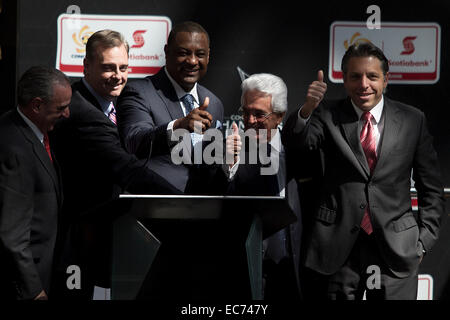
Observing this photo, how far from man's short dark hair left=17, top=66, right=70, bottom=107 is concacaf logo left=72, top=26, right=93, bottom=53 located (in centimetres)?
107

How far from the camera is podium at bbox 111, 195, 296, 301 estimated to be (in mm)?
2615

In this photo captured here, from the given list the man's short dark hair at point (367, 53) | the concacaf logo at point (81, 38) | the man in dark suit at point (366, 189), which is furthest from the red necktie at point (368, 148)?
the concacaf logo at point (81, 38)

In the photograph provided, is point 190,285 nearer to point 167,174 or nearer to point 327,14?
point 167,174

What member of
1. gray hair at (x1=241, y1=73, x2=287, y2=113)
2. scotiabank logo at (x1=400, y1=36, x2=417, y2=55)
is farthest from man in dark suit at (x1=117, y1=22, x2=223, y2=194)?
scotiabank logo at (x1=400, y1=36, x2=417, y2=55)

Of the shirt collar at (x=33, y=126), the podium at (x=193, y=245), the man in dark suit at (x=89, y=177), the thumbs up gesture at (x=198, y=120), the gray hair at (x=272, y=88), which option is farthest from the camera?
the gray hair at (x=272, y=88)

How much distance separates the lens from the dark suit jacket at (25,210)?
2.94 metres

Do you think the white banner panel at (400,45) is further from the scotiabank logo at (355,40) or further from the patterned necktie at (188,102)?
the patterned necktie at (188,102)

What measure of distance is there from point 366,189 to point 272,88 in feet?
2.66

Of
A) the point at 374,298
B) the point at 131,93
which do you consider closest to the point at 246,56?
the point at 131,93

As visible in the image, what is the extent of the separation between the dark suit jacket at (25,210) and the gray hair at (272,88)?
1.25 meters
